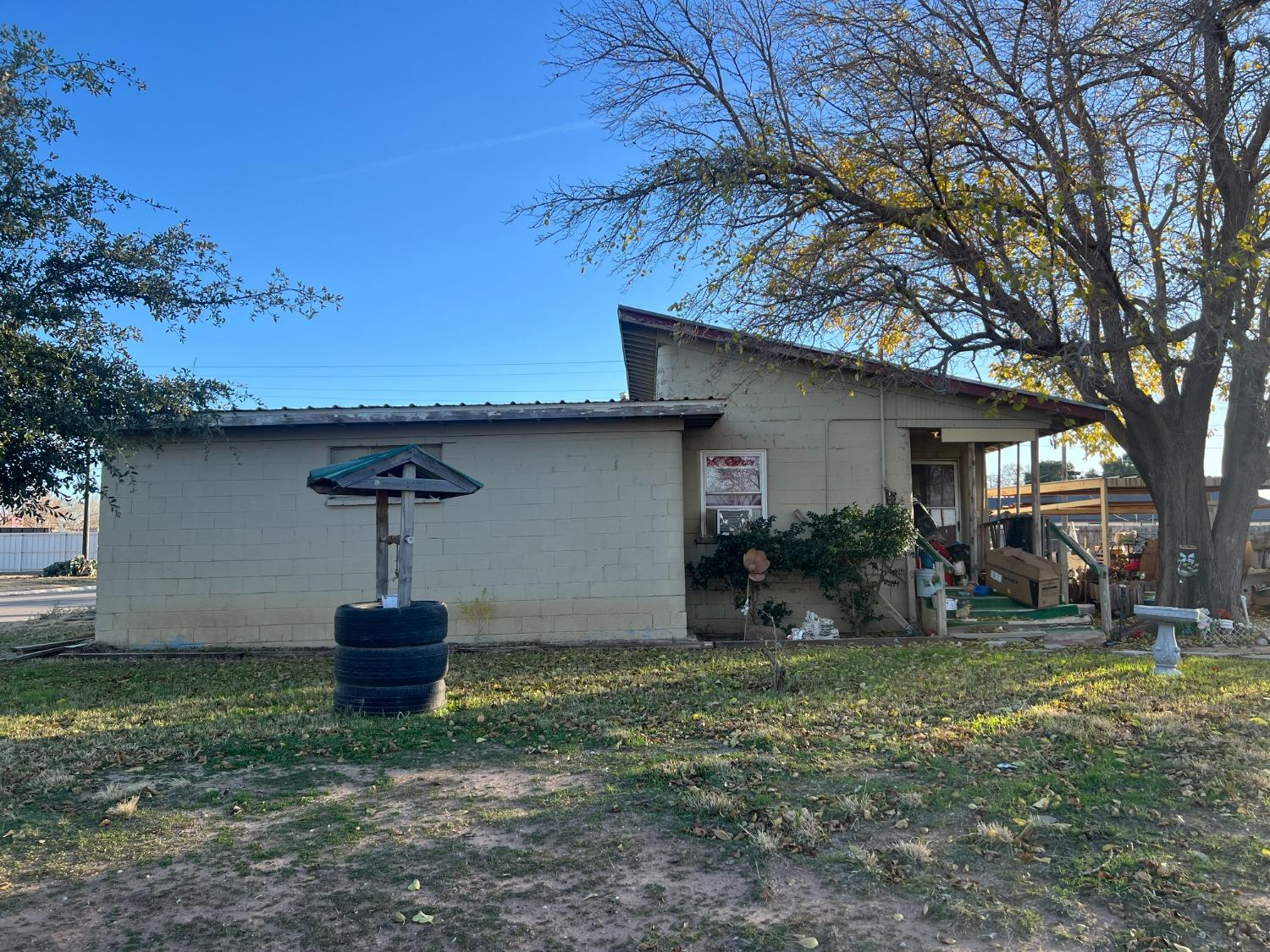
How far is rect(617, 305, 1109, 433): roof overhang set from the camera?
11.6m

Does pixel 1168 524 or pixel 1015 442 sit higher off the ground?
pixel 1015 442

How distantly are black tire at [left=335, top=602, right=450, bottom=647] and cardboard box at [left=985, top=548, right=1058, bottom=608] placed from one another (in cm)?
954

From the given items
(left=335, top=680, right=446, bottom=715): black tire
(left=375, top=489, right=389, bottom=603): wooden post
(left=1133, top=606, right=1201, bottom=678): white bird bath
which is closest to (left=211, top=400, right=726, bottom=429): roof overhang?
(left=375, top=489, right=389, bottom=603): wooden post

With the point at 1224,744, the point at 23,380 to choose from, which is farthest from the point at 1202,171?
the point at 23,380

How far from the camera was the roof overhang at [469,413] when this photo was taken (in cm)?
1118

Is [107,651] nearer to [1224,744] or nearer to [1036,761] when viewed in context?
[1036,761]

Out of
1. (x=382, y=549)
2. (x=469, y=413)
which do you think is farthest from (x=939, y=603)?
(x=382, y=549)

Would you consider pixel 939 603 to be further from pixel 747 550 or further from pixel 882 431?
pixel 747 550

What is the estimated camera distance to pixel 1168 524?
448 inches

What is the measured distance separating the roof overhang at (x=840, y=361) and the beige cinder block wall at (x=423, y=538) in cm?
159

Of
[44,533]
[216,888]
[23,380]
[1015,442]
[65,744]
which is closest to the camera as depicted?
[216,888]

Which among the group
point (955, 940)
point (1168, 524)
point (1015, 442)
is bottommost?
point (955, 940)

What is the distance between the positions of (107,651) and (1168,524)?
13278 millimetres

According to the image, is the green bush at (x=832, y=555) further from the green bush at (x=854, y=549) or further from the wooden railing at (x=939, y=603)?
the wooden railing at (x=939, y=603)
